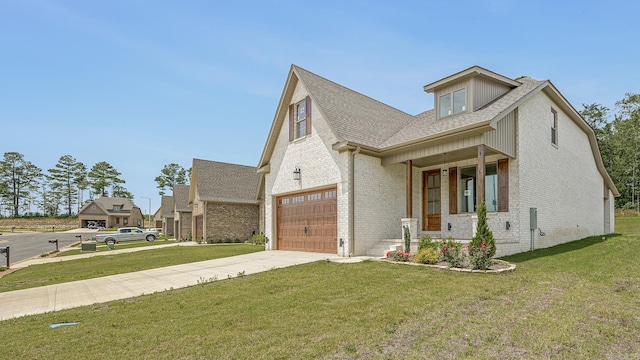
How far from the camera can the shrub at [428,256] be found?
10.2m

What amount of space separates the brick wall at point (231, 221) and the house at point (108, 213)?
5933cm

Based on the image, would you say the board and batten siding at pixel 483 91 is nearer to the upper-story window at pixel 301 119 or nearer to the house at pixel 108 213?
the upper-story window at pixel 301 119

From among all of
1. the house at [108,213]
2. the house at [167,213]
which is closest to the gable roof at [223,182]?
the house at [167,213]

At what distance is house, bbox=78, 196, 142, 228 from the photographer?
76188 millimetres

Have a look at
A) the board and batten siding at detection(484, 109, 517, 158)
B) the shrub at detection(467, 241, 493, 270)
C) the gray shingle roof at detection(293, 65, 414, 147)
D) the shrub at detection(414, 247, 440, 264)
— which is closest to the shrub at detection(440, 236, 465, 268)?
the shrub at detection(414, 247, 440, 264)

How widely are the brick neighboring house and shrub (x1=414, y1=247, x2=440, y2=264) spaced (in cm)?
2124

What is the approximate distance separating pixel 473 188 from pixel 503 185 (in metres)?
1.57

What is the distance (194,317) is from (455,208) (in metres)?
11.3

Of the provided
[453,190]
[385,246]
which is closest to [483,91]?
[453,190]

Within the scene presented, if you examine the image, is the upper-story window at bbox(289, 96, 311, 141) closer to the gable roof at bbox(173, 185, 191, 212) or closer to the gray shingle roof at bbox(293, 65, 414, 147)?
the gray shingle roof at bbox(293, 65, 414, 147)

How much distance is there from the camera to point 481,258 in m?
9.12

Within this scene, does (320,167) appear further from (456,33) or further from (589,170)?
(589,170)

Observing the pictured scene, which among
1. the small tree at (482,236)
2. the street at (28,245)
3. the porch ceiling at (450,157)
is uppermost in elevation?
the porch ceiling at (450,157)

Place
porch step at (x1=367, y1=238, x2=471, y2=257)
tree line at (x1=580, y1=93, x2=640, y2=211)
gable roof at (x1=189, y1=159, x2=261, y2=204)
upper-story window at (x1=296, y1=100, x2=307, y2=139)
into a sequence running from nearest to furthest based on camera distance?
porch step at (x1=367, y1=238, x2=471, y2=257) → upper-story window at (x1=296, y1=100, x2=307, y2=139) → gable roof at (x1=189, y1=159, x2=261, y2=204) → tree line at (x1=580, y1=93, x2=640, y2=211)
